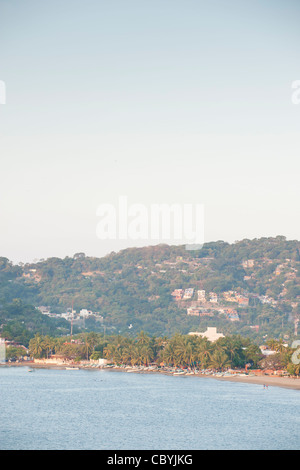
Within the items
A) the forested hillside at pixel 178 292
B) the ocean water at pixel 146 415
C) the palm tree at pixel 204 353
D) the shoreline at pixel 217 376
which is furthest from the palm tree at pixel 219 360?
the forested hillside at pixel 178 292

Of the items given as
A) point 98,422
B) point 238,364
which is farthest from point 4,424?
point 238,364

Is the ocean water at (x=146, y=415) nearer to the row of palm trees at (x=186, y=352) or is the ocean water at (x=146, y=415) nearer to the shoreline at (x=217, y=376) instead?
the shoreline at (x=217, y=376)

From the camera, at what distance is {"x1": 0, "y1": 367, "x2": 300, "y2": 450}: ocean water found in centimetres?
3656

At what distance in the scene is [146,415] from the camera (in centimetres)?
4597

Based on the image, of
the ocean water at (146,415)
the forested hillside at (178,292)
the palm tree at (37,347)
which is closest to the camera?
the ocean water at (146,415)

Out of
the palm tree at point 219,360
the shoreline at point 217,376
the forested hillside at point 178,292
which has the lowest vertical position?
the shoreline at point 217,376

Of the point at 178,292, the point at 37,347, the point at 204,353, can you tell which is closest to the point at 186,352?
the point at 204,353

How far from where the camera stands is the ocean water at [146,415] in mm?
36562

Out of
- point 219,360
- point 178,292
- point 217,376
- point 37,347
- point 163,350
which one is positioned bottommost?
point 217,376

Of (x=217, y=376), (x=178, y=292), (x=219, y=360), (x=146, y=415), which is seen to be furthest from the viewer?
(x=178, y=292)

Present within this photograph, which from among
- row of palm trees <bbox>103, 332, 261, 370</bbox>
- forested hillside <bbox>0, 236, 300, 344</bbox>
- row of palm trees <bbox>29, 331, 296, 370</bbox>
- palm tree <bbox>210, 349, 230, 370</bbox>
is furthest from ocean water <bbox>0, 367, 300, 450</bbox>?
forested hillside <bbox>0, 236, 300, 344</bbox>

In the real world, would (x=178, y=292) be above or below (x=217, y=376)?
above

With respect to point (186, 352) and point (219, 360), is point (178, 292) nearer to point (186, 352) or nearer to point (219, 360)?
point (186, 352)

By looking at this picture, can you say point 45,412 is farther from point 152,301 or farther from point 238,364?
point 152,301
